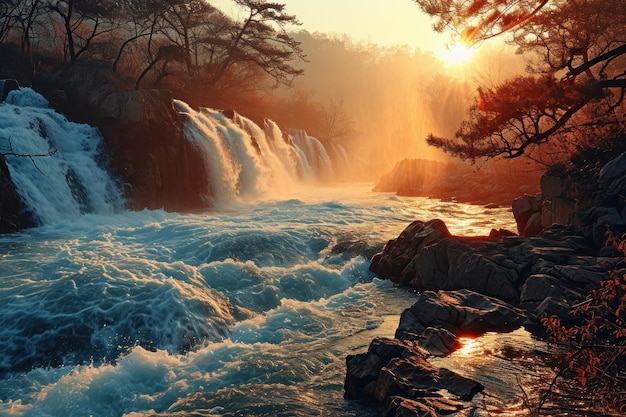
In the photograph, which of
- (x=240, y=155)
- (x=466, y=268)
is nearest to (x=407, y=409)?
(x=466, y=268)

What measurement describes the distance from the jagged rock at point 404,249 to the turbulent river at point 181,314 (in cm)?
42

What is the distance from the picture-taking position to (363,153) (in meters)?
71.9

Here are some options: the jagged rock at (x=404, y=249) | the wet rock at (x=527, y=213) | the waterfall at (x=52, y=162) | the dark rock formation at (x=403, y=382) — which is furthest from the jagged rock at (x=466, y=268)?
the waterfall at (x=52, y=162)

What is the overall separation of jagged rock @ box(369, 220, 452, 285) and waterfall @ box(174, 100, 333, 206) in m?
13.7

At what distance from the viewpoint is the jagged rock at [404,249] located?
12.1 meters

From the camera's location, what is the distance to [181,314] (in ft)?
29.0

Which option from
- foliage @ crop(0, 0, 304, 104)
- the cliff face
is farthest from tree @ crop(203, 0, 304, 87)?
the cliff face

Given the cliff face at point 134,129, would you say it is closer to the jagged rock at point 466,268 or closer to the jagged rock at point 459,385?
the jagged rock at point 466,268

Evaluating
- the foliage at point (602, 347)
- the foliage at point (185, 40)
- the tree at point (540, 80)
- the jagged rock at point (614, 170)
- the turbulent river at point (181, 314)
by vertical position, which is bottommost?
the turbulent river at point (181, 314)

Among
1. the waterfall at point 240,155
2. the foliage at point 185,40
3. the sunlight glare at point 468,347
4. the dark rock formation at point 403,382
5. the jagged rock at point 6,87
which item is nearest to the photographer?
the dark rock formation at point 403,382

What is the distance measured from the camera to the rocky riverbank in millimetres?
5663

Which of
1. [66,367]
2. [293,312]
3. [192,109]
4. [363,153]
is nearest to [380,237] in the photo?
[293,312]

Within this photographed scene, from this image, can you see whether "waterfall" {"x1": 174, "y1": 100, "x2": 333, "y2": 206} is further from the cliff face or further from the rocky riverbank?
the rocky riverbank

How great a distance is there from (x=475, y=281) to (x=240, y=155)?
19271 millimetres
